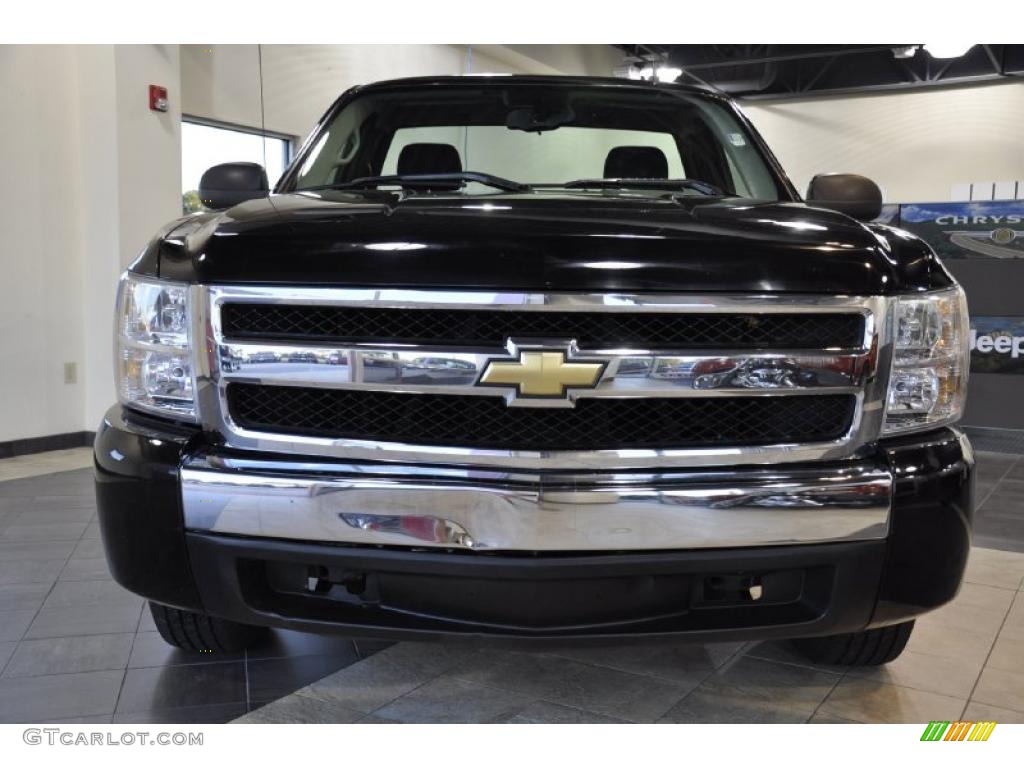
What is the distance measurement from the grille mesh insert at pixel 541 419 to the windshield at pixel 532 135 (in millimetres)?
1098

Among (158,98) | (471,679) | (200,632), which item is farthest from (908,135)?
(200,632)

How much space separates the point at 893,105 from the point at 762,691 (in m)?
14.6

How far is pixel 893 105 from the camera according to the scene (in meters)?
14.7

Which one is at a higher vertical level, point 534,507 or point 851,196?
point 851,196

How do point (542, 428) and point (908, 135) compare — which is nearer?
point (542, 428)

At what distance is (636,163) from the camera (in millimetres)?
2705

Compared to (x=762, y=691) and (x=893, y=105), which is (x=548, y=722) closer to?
(x=762, y=691)

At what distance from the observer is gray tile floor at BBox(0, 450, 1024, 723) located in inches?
80.7

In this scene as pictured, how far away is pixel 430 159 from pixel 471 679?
1.45m

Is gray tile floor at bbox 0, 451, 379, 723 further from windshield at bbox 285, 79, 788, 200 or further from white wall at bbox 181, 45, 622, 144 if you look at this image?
white wall at bbox 181, 45, 622, 144

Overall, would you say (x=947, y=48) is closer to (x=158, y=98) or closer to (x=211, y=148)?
(x=211, y=148)

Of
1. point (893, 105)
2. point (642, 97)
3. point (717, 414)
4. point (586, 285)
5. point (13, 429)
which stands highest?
point (893, 105)

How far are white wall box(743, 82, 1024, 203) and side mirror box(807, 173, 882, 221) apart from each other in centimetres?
1326
